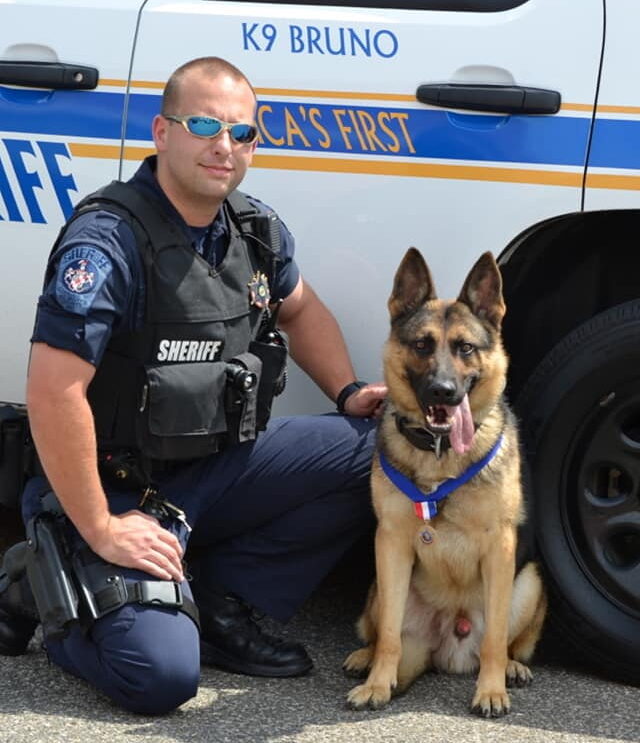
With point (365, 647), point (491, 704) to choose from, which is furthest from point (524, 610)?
point (365, 647)

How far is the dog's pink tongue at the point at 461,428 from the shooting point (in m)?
3.43

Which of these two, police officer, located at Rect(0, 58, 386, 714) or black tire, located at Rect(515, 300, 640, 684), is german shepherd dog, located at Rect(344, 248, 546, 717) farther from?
police officer, located at Rect(0, 58, 386, 714)

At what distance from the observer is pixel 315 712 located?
336 centimetres

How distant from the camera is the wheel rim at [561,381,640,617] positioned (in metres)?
3.51

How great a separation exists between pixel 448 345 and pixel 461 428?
7.9 inches

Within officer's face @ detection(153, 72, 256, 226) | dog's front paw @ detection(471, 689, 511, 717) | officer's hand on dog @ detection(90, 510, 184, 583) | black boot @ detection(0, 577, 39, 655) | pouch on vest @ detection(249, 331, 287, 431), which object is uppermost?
officer's face @ detection(153, 72, 256, 226)

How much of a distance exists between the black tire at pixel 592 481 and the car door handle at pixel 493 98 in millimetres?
522

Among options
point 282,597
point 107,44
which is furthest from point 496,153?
point 282,597

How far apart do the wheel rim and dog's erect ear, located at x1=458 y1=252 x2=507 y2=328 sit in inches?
13.6

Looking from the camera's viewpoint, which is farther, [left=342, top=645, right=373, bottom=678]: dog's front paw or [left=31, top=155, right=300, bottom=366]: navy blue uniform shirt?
[left=342, top=645, right=373, bottom=678]: dog's front paw

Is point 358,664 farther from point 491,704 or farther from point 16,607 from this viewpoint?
point 16,607

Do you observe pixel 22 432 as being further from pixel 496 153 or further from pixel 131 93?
pixel 496 153

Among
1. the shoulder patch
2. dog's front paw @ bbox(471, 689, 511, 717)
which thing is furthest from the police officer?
dog's front paw @ bbox(471, 689, 511, 717)

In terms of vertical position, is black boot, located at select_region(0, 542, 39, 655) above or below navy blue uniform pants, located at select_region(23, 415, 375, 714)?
below
